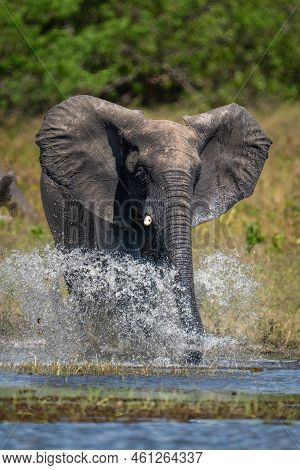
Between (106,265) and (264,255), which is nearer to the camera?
(106,265)

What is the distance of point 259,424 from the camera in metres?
7.14

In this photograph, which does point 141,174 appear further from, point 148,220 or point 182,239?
point 182,239

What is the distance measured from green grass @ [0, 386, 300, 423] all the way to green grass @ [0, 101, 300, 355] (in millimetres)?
2187

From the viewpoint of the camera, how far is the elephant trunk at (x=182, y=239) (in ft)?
29.5

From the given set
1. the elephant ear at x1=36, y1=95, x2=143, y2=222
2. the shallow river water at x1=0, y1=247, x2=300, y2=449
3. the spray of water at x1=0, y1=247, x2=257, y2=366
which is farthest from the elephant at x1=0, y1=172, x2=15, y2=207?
the elephant ear at x1=36, y1=95, x2=143, y2=222

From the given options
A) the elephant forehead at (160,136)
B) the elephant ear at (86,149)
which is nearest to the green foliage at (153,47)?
the elephant ear at (86,149)

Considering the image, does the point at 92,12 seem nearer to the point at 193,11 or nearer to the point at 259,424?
the point at 193,11

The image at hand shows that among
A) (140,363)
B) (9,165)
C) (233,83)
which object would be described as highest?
(233,83)

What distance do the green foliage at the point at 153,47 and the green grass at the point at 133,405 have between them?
1179cm

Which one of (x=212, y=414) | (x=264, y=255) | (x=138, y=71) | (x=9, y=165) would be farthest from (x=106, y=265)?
(x=138, y=71)

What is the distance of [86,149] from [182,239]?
148 centimetres

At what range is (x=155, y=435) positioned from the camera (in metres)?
6.84

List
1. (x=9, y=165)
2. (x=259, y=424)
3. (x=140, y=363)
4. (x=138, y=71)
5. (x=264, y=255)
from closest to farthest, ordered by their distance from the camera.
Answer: (x=259, y=424) → (x=140, y=363) → (x=264, y=255) → (x=9, y=165) → (x=138, y=71)

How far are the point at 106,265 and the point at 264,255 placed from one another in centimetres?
380
